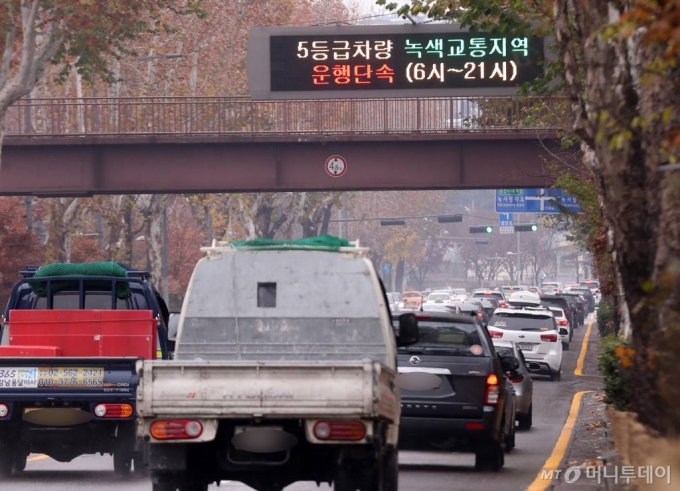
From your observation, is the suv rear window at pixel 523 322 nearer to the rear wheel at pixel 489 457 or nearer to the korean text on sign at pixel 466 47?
the korean text on sign at pixel 466 47

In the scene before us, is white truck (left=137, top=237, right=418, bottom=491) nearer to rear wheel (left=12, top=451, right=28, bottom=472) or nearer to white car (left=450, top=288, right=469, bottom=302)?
rear wheel (left=12, top=451, right=28, bottom=472)

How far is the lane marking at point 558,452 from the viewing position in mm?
13665

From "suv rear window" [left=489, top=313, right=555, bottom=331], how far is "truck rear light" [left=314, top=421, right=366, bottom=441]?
80.9ft

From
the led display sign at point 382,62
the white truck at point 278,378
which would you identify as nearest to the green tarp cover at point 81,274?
the white truck at point 278,378

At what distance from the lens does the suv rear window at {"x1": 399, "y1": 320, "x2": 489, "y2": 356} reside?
49.8 feet

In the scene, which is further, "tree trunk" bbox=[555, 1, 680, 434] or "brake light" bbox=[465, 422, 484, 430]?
"brake light" bbox=[465, 422, 484, 430]

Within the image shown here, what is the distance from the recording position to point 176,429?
9875mm

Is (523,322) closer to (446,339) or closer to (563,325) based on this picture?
(563,325)

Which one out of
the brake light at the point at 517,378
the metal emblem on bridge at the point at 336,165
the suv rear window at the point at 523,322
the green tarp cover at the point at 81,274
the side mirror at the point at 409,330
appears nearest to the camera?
the side mirror at the point at 409,330

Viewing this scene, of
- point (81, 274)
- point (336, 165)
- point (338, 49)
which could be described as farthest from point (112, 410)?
point (336, 165)

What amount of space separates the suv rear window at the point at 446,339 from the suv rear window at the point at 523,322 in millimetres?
18909

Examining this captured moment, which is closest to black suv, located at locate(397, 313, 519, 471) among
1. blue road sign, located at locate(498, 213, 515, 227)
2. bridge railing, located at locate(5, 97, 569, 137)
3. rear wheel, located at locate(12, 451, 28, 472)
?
rear wheel, located at locate(12, 451, 28, 472)

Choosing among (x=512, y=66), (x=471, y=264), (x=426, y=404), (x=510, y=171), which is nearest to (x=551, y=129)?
(x=510, y=171)

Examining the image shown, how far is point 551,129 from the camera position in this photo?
3484 centimetres
